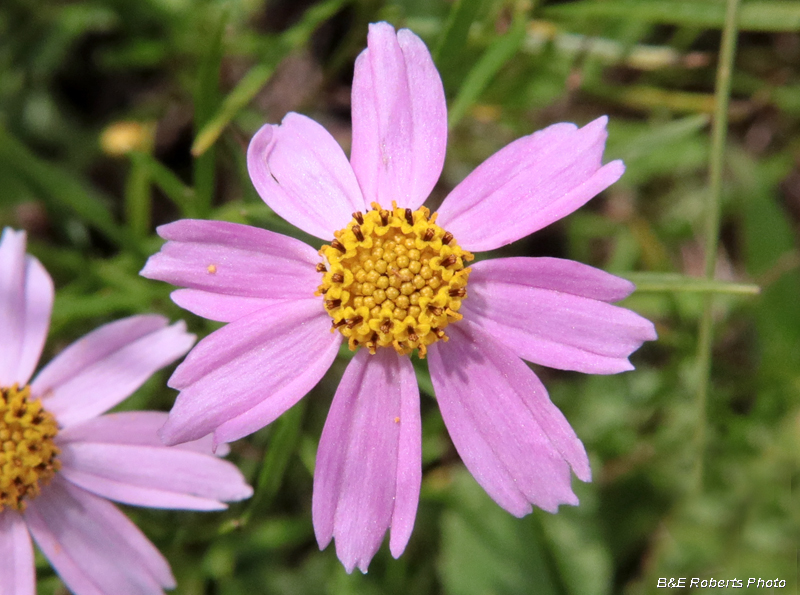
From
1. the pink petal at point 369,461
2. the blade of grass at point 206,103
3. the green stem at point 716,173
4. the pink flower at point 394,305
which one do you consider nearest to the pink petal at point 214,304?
the pink flower at point 394,305

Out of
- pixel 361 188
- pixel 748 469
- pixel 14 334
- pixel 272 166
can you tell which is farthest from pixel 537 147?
pixel 748 469

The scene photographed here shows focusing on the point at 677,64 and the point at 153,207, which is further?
the point at 153,207

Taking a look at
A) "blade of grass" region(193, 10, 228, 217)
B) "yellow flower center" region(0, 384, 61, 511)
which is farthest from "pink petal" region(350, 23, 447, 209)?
"yellow flower center" region(0, 384, 61, 511)

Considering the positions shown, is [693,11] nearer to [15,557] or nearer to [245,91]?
[245,91]

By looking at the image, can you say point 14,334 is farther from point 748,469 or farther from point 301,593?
point 748,469

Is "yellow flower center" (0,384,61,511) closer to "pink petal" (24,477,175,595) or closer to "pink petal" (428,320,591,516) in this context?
"pink petal" (24,477,175,595)
